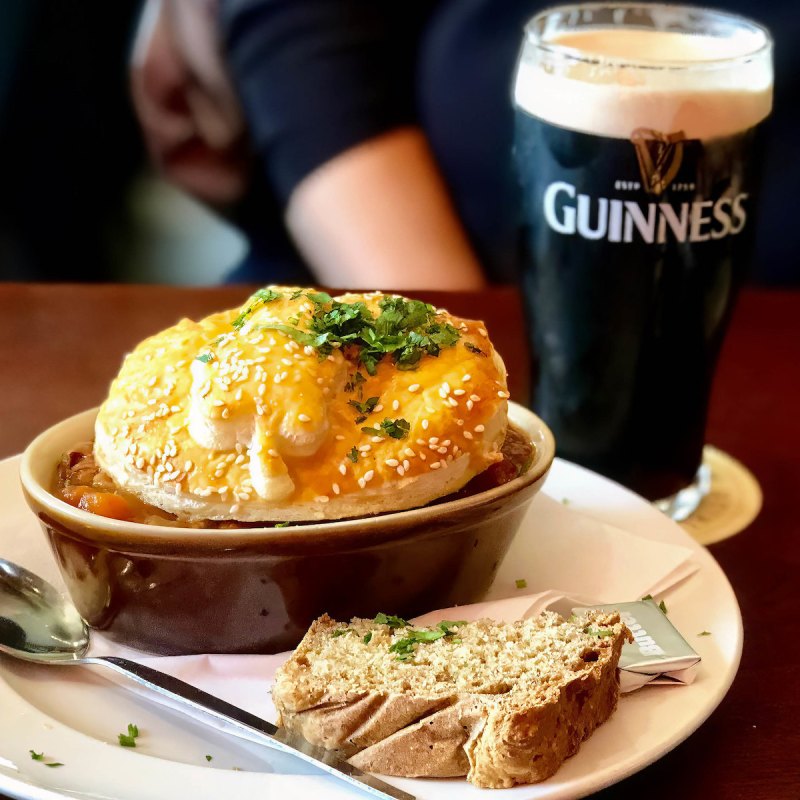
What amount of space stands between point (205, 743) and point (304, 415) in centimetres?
31

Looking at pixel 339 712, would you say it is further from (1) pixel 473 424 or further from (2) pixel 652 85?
(2) pixel 652 85

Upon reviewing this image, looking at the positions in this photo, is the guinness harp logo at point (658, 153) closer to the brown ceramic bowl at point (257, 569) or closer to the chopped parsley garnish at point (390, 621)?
the brown ceramic bowl at point (257, 569)

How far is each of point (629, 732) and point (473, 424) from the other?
1.10 feet

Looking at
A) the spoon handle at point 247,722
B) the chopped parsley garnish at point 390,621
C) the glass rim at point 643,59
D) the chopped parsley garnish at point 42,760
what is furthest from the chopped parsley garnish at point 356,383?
the glass rim at point 643,59

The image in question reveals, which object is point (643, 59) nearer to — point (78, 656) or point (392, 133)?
point (78, 656)

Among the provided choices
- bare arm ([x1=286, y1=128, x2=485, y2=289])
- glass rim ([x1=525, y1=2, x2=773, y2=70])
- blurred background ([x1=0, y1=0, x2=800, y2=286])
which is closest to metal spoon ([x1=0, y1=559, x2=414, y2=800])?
glass rim ([x1=525, y1=2, x2=773, y2=70])

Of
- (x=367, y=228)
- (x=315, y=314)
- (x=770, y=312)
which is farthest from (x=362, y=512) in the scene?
(x=367, y=228)

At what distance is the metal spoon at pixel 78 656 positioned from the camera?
35.8 inches

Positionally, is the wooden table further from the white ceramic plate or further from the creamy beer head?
the creamy beer head

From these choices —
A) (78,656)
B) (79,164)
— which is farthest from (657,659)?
(79,164)

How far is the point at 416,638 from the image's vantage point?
108 centimetres

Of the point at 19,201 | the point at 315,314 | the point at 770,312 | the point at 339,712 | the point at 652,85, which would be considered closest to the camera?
the point at 339,712

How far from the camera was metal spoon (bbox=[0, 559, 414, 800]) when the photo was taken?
2.98 ft

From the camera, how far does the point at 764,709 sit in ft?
3.56
